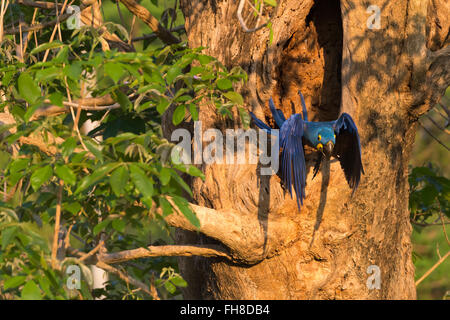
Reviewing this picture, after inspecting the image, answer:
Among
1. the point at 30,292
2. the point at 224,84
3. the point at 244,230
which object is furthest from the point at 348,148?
the point at 30,292

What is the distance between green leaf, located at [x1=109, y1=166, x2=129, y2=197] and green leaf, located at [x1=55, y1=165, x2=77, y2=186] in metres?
0.17

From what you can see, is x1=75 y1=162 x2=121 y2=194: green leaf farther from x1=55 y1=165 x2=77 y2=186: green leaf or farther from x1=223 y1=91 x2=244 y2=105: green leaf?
x1=223 y1=91 x2=244 y2=105: green leaf

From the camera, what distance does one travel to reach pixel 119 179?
6.18ft

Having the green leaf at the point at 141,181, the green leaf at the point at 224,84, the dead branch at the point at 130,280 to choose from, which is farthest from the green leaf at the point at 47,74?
the dead branch at the point at 130,280

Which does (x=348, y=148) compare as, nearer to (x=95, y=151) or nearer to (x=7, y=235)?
(x=95, y=151)

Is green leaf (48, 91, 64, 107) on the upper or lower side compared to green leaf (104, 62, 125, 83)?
lower

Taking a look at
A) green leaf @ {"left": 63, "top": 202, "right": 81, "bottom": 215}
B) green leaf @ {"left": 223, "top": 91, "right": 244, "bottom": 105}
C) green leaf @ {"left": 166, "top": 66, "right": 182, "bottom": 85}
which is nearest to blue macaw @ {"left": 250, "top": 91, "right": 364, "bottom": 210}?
green leaf @ {"left": 223, "top": 91, "right": 244, "bottom": 105}

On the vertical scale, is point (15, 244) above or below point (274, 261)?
above

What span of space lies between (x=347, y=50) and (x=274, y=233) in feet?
3.39

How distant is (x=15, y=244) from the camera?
1957 mm

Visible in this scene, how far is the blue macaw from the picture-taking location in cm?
275

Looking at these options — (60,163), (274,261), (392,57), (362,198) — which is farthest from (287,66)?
(60,163)

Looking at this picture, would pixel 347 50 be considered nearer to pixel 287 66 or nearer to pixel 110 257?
pixel 287 66

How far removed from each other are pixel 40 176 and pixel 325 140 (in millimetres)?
1415
